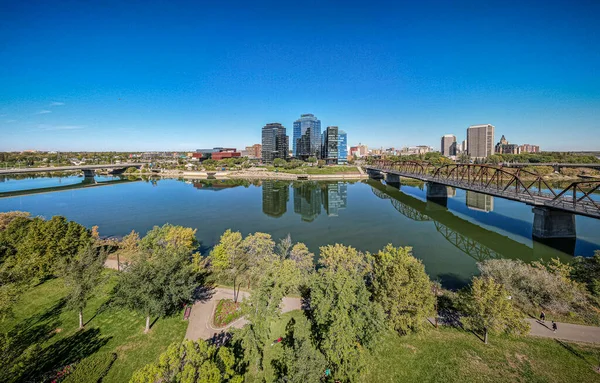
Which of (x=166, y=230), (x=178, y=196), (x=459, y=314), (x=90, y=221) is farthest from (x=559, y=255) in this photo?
(x=178, y=196)

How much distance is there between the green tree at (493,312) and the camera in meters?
11.7

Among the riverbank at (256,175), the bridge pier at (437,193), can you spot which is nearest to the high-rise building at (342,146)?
the riverbank at (256,175)

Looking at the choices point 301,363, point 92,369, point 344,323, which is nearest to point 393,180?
point 344,323

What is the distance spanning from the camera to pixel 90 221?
4153cm

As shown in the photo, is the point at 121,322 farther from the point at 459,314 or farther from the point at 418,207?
the point at 418,207

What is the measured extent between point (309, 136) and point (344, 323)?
16861 centimetres

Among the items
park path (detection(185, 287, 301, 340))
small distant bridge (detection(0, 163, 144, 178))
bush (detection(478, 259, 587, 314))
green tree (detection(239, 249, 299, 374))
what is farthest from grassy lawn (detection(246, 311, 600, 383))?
small distant bridge (detection(0, 163, 144, 178))

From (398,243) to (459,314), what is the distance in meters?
16.3

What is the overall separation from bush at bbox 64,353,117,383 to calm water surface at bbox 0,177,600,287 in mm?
17419

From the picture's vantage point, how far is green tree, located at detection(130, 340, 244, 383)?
24.0 feet

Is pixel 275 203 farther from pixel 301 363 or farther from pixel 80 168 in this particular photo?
pixel 80 168

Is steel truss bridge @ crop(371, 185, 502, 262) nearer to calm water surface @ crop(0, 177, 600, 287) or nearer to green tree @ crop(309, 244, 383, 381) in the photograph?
calm water surface @ crop(0, 177, 600, 287)

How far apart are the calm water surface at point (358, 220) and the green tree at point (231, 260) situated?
33.4 feet

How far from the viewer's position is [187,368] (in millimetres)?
7355
